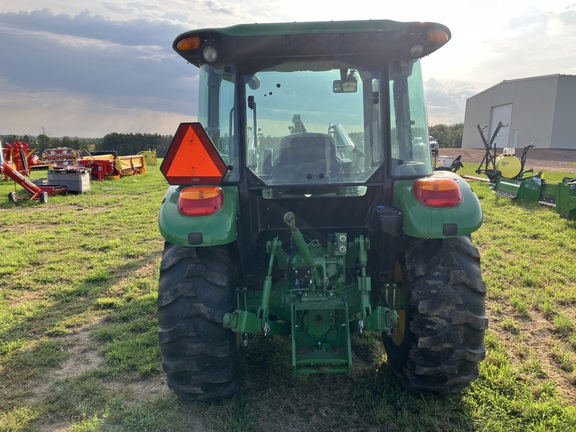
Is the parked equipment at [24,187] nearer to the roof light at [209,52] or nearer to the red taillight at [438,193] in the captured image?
the roof light at [209,52]

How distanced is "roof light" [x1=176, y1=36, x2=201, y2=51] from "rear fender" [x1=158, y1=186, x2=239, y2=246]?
3.00 ft

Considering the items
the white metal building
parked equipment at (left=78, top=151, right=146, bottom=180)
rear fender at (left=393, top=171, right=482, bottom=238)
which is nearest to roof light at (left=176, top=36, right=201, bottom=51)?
rear fender at (left=393, top=171, right=482, bottom=238)

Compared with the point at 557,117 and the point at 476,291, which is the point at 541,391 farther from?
the point at 557,117

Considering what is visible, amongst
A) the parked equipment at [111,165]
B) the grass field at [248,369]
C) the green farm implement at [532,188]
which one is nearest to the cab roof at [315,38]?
the grass field at [248,369]

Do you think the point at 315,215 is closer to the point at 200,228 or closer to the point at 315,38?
the point at 200,228

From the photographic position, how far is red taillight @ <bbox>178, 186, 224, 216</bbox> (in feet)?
8.08

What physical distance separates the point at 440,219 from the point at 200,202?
139 centimetres

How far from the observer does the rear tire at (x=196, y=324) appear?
2.47 metres

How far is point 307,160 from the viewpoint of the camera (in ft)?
8.96

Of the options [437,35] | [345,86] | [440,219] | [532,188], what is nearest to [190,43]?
[345,86]

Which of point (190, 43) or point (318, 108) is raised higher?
point (190, 43)

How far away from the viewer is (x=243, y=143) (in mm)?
2646

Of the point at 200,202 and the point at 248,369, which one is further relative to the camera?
the point at 248,369

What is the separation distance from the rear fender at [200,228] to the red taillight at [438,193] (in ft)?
3.70
